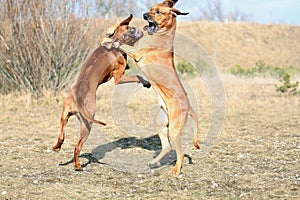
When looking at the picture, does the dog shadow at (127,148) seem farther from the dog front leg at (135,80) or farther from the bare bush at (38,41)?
the bare bush at (38,41)

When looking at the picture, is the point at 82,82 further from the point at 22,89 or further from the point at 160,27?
the point at 22,89

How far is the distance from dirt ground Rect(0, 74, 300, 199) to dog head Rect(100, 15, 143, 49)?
1977mm

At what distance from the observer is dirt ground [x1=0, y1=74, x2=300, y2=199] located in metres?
5.75

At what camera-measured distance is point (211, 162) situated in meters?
7.42

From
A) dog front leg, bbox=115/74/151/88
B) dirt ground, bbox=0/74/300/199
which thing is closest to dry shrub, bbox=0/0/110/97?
dirt ground, bbox=0/74/300/199

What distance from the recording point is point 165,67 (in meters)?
6.54

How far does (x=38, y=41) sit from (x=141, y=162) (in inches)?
330

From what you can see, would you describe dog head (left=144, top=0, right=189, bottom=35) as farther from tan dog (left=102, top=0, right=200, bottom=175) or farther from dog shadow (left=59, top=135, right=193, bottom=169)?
dog shadow (left=59, top=135, right=193, bottom=169)

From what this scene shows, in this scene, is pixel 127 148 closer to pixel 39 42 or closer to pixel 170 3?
pixel 170 3

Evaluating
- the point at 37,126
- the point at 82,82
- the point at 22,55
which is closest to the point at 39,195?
the point at 82,82

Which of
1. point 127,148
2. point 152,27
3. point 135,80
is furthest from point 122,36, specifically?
point 127,148

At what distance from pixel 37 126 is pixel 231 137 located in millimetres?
4751

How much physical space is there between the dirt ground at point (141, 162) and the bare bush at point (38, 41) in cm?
194

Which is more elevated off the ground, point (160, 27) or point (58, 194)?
point (160, 27)
